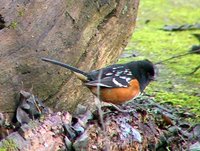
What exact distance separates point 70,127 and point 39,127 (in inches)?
10.3

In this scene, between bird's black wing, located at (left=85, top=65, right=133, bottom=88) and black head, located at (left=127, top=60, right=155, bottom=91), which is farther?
black head, located at (left=127, top=60, right=155, bottom=91)

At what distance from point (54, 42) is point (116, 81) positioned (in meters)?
0.57

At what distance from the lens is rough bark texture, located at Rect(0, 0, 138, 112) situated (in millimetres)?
4320

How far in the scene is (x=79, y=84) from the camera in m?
5.00

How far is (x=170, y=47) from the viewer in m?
9.13

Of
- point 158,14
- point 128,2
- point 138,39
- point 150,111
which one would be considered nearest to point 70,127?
point 150,111

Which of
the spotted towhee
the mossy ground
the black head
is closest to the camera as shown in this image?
the spotted towhee

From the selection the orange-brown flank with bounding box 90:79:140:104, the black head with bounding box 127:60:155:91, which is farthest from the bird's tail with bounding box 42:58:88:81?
the black head with bounding box 127:60:155:91

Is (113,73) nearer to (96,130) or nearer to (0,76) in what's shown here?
(96,130)

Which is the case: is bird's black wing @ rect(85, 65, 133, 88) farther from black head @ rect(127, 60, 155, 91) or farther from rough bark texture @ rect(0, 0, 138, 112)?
rough bark texture @ rect(0, 0, 138, 112)

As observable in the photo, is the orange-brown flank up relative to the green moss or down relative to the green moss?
down

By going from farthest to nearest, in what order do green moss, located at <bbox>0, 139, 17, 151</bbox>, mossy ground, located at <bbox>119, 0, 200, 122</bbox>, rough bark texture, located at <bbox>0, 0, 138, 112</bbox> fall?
mossy ground, located at <bbox>119, 0, 200, 122</bbox>, rough bark texture, located at <bbox>0, 0, 138, 112</bbox>, green moss, located at <bbox>0, 139, 17, 151</bbox>

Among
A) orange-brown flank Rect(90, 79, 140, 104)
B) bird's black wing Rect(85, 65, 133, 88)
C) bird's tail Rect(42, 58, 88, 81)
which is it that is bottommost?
orange-brown flank Rect(90, 79, 140, 104)

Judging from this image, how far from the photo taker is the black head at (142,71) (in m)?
4.98
